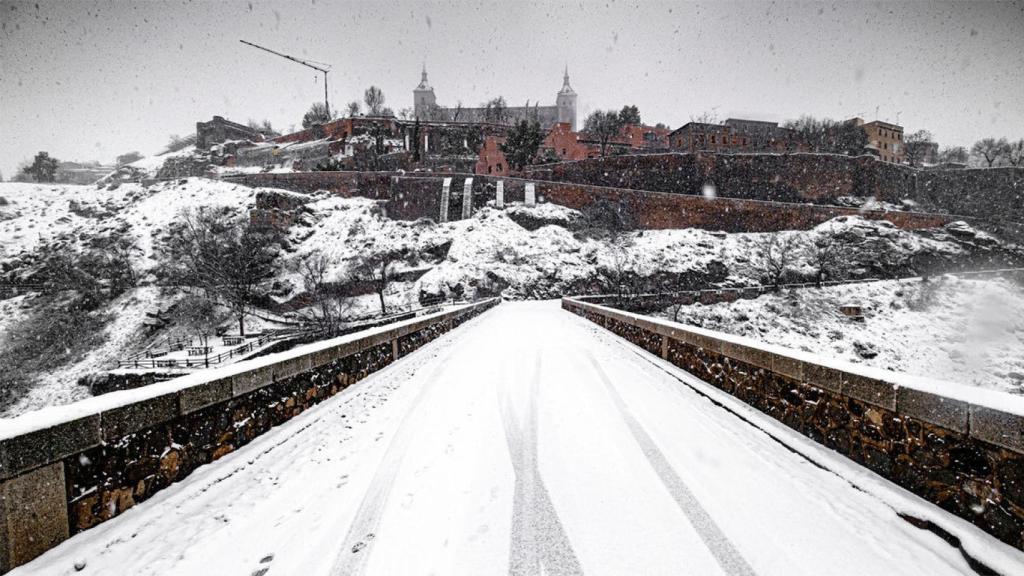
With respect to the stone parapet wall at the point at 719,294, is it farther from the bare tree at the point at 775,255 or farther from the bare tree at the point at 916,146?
the bare tree at the point at 916,146

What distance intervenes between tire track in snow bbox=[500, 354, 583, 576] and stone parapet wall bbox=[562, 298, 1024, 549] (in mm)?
2641

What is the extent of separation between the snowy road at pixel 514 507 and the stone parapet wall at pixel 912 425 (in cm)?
34

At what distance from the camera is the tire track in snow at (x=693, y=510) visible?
2240mm

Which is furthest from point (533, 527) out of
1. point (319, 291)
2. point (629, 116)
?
point (629, 116)

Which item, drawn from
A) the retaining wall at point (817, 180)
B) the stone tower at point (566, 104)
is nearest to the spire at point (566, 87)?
the stone tower at point (566, 104)

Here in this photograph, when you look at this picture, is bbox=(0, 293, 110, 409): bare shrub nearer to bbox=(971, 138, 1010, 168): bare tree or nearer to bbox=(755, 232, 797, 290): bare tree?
bbox=(755, 232, 797, 290): bare tree

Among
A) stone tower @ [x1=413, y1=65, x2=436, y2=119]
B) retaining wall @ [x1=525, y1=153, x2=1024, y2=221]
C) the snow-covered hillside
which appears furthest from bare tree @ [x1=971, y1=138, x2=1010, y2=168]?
stone tower @ [x1=413, y1=65, x2=436, y2=119]

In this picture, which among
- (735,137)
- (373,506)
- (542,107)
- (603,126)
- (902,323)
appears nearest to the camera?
(373,506)

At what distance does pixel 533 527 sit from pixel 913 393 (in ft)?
9.83

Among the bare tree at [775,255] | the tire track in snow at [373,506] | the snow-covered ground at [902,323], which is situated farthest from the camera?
the bare tree at [775,255]

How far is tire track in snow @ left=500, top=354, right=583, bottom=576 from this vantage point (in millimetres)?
2199

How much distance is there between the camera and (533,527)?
8.42ft

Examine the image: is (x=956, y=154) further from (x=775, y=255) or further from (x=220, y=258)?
(x=220, y=258)

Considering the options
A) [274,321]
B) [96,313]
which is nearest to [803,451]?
[274,321]
